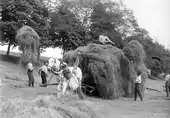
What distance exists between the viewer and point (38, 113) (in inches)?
194

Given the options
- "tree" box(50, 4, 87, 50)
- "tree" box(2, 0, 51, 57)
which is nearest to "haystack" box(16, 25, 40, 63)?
"tree" box(2, 0, 51, 57)

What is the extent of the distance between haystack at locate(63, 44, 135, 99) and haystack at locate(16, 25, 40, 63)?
7.52m

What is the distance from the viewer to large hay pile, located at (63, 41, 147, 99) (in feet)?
41.6

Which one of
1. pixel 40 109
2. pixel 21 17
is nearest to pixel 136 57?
pixel 40 109

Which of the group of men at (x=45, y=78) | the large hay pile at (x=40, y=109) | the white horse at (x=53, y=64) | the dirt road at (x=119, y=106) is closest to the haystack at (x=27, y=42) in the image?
the group of men at (x=45, y=78)

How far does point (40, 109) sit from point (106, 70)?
7859 mm

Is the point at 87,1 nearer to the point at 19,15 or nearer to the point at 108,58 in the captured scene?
the point at 19,15

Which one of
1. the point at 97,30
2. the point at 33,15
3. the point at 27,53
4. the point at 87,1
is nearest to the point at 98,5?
the point at 87,1

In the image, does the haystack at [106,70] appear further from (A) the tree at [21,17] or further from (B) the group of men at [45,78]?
(A) the tree at [21,17]

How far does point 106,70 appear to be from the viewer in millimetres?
12672

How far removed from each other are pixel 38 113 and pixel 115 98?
27.7 feet

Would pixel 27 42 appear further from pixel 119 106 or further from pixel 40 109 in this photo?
pixel 40 109

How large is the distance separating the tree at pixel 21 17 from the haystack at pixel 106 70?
1404cm

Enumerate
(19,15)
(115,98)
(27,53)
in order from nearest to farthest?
(115,98) → (27,53) → (19,15)
